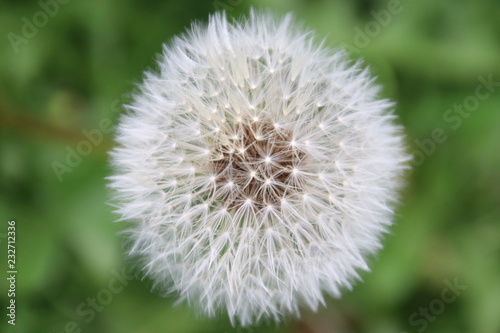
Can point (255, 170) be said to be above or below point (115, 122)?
below

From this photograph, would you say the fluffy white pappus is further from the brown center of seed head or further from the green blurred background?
the green blurred background

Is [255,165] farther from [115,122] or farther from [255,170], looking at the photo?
[115,122]

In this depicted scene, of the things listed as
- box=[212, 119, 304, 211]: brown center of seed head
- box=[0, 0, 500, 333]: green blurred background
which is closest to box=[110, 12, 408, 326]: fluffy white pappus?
box=[212, 119, 304, 211]: brown center of seed head

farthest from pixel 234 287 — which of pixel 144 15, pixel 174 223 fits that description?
pixel 144 15

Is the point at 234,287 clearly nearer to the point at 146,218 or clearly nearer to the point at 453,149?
the point at 146,218

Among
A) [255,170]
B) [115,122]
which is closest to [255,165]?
[255,170]

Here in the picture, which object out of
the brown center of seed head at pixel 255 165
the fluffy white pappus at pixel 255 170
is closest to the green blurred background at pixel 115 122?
the fluffy white pappus at pixel 255 170

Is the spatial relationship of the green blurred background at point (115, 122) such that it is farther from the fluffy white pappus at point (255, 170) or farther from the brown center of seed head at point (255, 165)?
the brown center of seed head at point (255, 165)
